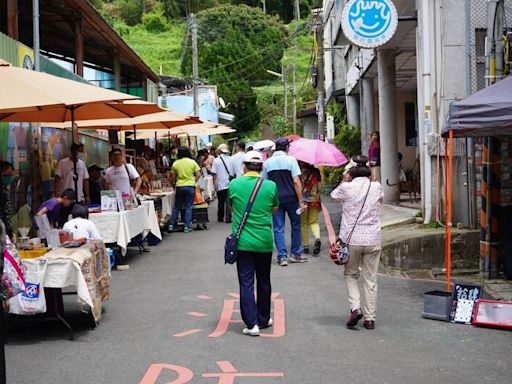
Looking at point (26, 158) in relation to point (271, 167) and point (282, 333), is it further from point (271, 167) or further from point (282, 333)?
point (282, 333)

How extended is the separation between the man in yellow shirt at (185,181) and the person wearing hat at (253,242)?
27.5ft

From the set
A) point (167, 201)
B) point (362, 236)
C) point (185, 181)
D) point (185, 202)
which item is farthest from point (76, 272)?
point (167, 201)

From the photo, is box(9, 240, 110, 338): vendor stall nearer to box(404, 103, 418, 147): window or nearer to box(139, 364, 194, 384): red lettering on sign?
box(139, 364, 194, 384): red lettering on sign

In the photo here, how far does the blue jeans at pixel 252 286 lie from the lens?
7.43 m

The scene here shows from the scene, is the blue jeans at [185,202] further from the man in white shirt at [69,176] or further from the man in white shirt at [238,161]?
the man in white shirt at [69,176]

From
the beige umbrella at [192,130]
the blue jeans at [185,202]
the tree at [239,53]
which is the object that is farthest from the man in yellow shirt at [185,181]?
the tree at [239,53]

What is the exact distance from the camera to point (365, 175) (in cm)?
782

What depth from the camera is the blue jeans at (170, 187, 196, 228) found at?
53.0 ft

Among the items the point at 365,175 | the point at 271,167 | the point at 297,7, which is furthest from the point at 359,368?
the point at 297,7

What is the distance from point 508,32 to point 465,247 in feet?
11.0

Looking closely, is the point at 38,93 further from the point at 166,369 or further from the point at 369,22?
the point at 369,22

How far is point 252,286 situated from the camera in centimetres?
744

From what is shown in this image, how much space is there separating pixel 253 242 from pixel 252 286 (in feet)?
1.47

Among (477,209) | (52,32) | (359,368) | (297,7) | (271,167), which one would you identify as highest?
(297,7)
